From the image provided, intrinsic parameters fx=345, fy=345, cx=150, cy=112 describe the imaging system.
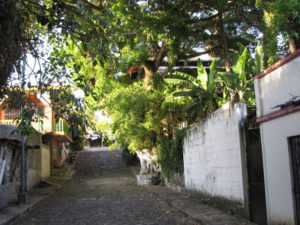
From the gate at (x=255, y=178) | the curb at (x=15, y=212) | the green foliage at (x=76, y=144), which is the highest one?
the green foliage at (x=76, y=144)

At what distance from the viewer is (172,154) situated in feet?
54.0

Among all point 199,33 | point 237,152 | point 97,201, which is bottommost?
point 97,201

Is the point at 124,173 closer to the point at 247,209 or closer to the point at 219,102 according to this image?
the point at 219,102

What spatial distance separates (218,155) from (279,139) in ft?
12.2

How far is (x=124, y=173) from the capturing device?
26406 millimetres

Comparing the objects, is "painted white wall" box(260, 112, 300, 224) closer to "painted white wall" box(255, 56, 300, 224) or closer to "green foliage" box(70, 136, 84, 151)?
"painted white wall" box(255, 56, 300, 224)

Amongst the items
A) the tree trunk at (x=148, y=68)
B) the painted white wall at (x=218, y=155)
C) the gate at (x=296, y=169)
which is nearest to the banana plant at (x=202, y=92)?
the painted white wall at (x=218, y=155)

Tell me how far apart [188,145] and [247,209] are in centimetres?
636

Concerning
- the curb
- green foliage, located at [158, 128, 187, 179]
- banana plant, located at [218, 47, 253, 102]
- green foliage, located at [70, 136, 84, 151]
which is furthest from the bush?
banana plant, located at [218, 47, 253, 102]

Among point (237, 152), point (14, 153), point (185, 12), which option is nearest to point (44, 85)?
point (237, 152)

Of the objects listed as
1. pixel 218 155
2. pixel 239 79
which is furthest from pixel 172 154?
pixel 218 155

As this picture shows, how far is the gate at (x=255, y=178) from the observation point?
7.79m

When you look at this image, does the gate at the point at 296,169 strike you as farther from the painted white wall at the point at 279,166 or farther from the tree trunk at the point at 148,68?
the tree trunk at the point at 148,68

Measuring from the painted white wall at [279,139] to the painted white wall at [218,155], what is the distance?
1.32 meters
